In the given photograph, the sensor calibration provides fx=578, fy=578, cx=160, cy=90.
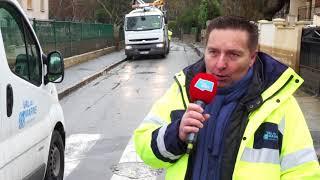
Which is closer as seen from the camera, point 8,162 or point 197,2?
point 8,162

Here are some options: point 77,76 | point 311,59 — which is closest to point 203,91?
point 311,59

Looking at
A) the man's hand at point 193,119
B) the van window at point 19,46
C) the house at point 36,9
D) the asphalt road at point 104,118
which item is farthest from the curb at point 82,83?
the house at point 36,9

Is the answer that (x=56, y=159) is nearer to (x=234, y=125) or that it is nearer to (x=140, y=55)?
(x=234, y=125)

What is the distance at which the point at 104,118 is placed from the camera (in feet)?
37.0

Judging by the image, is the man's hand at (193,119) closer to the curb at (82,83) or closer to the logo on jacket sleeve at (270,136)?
the logo on jacket sleeve at (270,136)

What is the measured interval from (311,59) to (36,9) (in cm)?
3114

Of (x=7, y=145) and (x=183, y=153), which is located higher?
(x=183, y=153)

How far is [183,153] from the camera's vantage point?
7.61 ft

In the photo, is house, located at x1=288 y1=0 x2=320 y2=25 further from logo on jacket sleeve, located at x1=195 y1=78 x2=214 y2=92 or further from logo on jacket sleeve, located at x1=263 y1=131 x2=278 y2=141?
logo on jacket sleeve, located at x1=195 y1=78 x2=214 y2=92

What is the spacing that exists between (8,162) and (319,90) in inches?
427

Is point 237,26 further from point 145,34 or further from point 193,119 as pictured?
point 145,34

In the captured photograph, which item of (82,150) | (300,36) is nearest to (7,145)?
(82,150)

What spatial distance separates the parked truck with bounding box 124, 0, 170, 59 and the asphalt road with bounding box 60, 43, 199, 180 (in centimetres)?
990

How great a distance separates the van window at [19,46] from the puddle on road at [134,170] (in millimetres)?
2245
